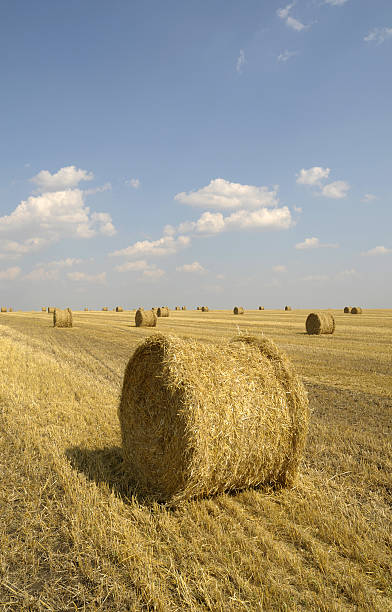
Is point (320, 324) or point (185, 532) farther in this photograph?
point (320, 324)

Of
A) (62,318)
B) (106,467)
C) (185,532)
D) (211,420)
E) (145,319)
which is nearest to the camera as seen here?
(185,532)

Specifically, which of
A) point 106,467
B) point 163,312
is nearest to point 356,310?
point 163,312

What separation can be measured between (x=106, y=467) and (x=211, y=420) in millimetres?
1850

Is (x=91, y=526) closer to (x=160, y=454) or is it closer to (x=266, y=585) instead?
(x=160, y=454)

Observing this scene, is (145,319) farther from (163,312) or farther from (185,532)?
(185,532)

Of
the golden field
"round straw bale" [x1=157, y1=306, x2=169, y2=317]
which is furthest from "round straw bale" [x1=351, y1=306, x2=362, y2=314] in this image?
the golden field

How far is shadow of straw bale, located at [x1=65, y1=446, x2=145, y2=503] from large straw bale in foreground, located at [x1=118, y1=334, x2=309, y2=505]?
0.16 m

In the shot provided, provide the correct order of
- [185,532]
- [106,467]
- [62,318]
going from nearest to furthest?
1. [185,532]
2. [106,467]
3. [62,318]

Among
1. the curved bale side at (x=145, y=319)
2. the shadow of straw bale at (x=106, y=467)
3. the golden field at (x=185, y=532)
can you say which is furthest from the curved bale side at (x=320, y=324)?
the shadow of straw bale at (x=106, y=467)

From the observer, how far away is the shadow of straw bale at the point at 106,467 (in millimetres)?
4602

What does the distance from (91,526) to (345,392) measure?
720cm

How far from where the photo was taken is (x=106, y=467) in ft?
17.1

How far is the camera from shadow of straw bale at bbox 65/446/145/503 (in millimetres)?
4602

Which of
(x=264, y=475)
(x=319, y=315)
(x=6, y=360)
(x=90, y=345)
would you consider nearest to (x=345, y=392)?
(x=264, y=475)
